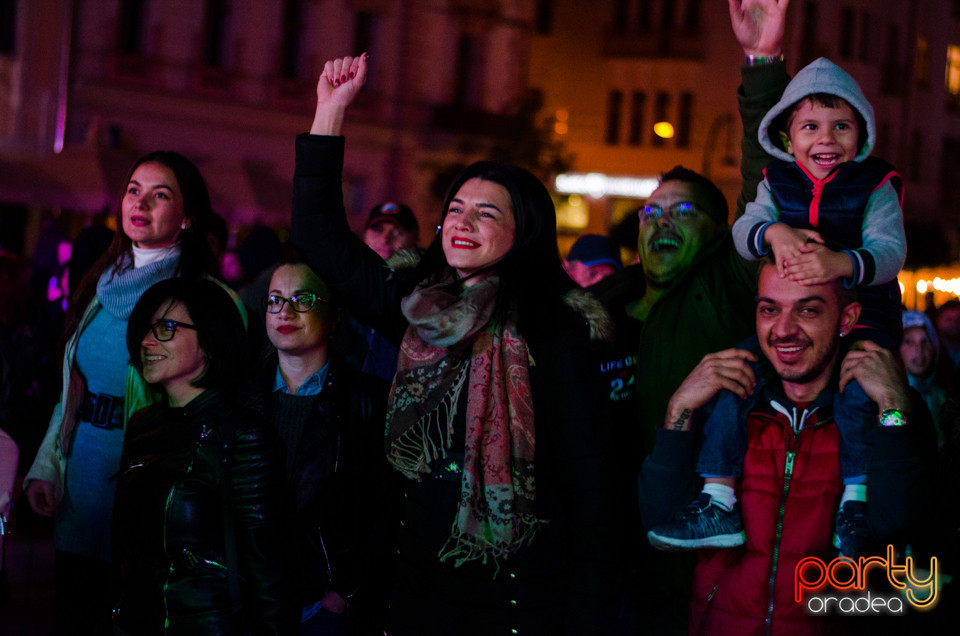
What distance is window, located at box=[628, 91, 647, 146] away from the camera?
35688 millimetres

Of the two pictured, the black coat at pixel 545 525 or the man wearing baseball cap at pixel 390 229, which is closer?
the black coat at pixel 545 525

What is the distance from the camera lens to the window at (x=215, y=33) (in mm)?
25016

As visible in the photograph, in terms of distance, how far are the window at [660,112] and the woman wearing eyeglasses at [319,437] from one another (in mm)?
32394

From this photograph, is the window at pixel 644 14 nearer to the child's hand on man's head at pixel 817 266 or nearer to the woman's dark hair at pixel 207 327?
the woman's dark hair at pixel 207 327

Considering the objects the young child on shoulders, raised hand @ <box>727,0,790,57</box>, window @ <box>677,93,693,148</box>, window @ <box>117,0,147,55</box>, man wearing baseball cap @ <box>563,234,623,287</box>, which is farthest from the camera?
window @ <box>677,93,693,148</box>

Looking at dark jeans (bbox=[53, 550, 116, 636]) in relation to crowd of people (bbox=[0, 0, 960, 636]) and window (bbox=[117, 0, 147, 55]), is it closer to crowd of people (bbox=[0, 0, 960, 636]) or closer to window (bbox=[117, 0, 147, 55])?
crowd of people (bbox=[0, 0, 960, 636])

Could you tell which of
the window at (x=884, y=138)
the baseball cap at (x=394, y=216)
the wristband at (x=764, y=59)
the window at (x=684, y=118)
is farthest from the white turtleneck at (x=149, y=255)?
the window at (x=884, y=138)

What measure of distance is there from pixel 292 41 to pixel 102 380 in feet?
77.8

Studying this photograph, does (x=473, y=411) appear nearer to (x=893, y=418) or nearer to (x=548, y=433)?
(x=548, y=433)

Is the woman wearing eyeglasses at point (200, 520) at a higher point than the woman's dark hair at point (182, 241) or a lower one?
lower

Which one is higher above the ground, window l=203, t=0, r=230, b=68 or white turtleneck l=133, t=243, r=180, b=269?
window l=203, t=0, r=230, b=68

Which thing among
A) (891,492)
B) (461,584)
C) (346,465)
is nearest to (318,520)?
(346,465)

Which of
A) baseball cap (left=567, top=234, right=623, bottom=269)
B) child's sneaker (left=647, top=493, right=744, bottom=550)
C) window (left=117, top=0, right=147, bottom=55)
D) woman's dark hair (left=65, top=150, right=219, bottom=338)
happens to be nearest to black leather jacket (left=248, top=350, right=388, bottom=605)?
woman's dark hair (left=65, top=150, right=219, bottom=338)

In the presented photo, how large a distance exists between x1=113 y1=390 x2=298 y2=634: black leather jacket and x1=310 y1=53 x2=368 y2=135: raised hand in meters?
0.98
